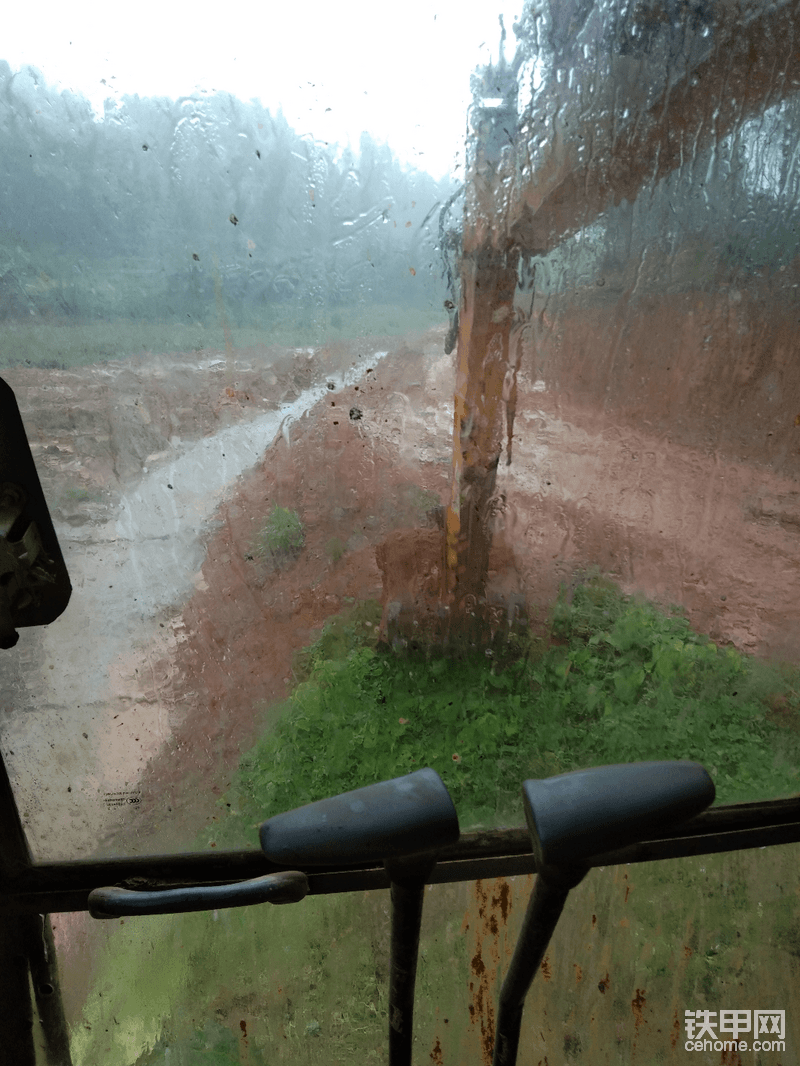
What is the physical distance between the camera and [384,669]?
30.8 inches

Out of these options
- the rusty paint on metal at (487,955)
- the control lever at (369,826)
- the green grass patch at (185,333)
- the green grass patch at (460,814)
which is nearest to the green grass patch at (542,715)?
the green grass patch at (460,814)

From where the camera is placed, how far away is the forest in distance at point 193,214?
1.69ft

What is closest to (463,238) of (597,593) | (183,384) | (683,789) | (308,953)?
(183,384)

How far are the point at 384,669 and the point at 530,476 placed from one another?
1.03 feet

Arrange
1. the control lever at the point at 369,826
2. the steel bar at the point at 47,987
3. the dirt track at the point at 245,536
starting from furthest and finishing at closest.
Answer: the steel bar at the point at 47,987, the dirt track at the point at 245,536, the control lever at the point at 369,826

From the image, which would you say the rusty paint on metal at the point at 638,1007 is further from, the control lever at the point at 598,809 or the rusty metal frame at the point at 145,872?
the control lever at the point at 598,809

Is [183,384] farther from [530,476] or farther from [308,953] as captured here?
[308,953]

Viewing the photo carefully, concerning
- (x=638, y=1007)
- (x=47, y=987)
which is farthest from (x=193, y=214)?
(x=638, y=1007)

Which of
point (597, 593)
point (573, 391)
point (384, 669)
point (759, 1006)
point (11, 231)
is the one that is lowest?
point (759, 1006)
